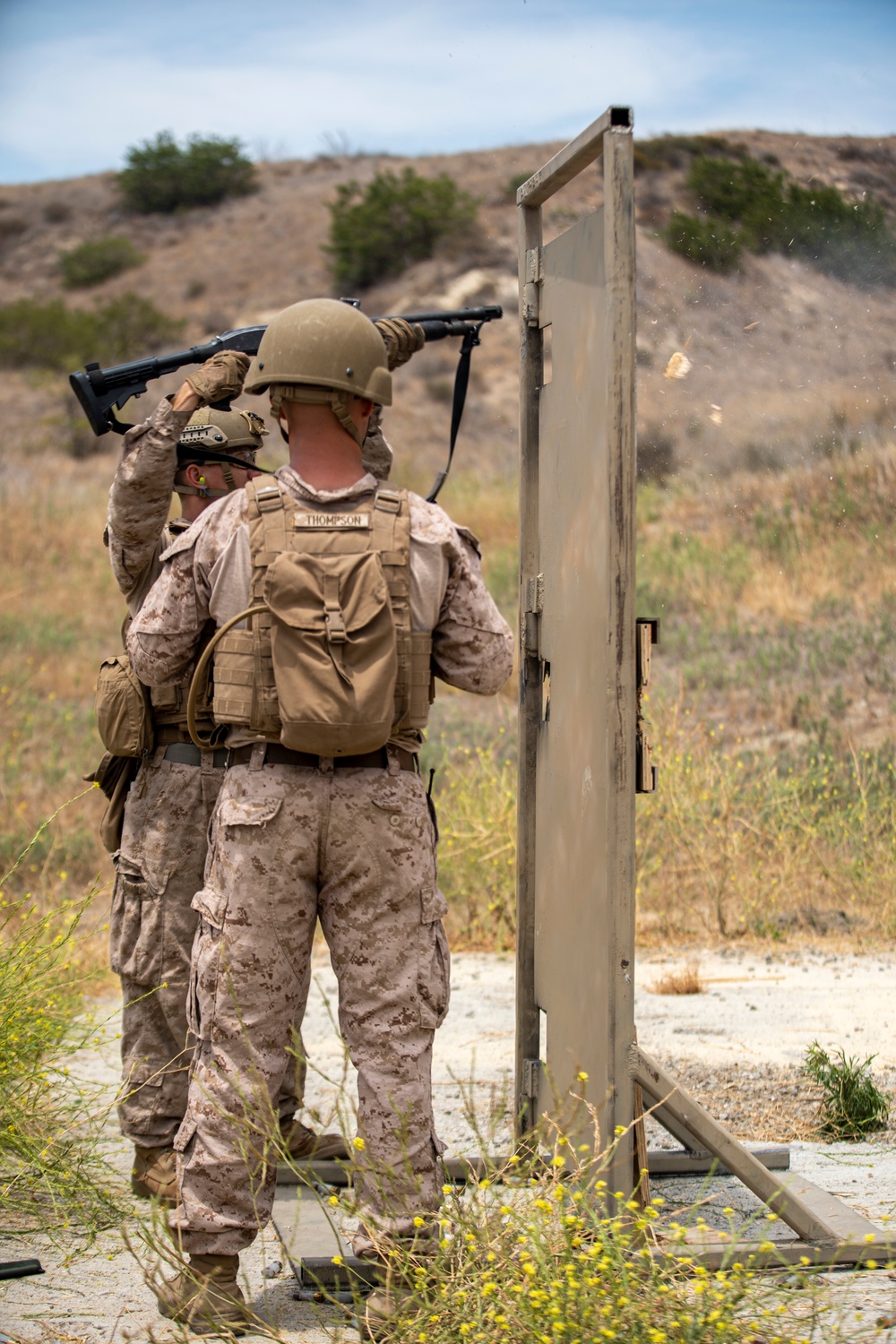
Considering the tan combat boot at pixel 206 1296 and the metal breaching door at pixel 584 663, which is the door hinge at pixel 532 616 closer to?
the metal breaching door at pixel 584 663

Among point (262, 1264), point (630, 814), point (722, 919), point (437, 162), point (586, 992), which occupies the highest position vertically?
point (437, 162)

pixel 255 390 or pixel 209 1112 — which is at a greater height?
pixel 255 390

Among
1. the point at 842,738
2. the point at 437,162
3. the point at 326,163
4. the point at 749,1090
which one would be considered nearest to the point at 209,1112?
the point at 749,1090

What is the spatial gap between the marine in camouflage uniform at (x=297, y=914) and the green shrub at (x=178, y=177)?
4180 cm

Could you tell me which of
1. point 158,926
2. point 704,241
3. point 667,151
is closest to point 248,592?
point 158,926

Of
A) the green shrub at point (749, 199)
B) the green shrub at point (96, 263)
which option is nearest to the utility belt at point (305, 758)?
the green shrub at point (749, 199)

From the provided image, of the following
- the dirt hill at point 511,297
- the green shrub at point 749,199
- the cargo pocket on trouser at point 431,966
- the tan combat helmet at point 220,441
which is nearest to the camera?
the cargo pocket on trouser at point 431,966

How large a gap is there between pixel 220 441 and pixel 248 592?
0.93 m

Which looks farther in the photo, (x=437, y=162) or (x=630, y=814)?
(x=437, y=162)

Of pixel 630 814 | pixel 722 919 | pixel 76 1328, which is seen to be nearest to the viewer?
pixel 630 814

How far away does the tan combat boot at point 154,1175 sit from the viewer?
3.60 m

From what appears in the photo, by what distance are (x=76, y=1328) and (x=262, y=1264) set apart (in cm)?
55

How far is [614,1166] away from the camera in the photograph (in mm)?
2799

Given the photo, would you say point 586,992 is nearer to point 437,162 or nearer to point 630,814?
point 630,814
